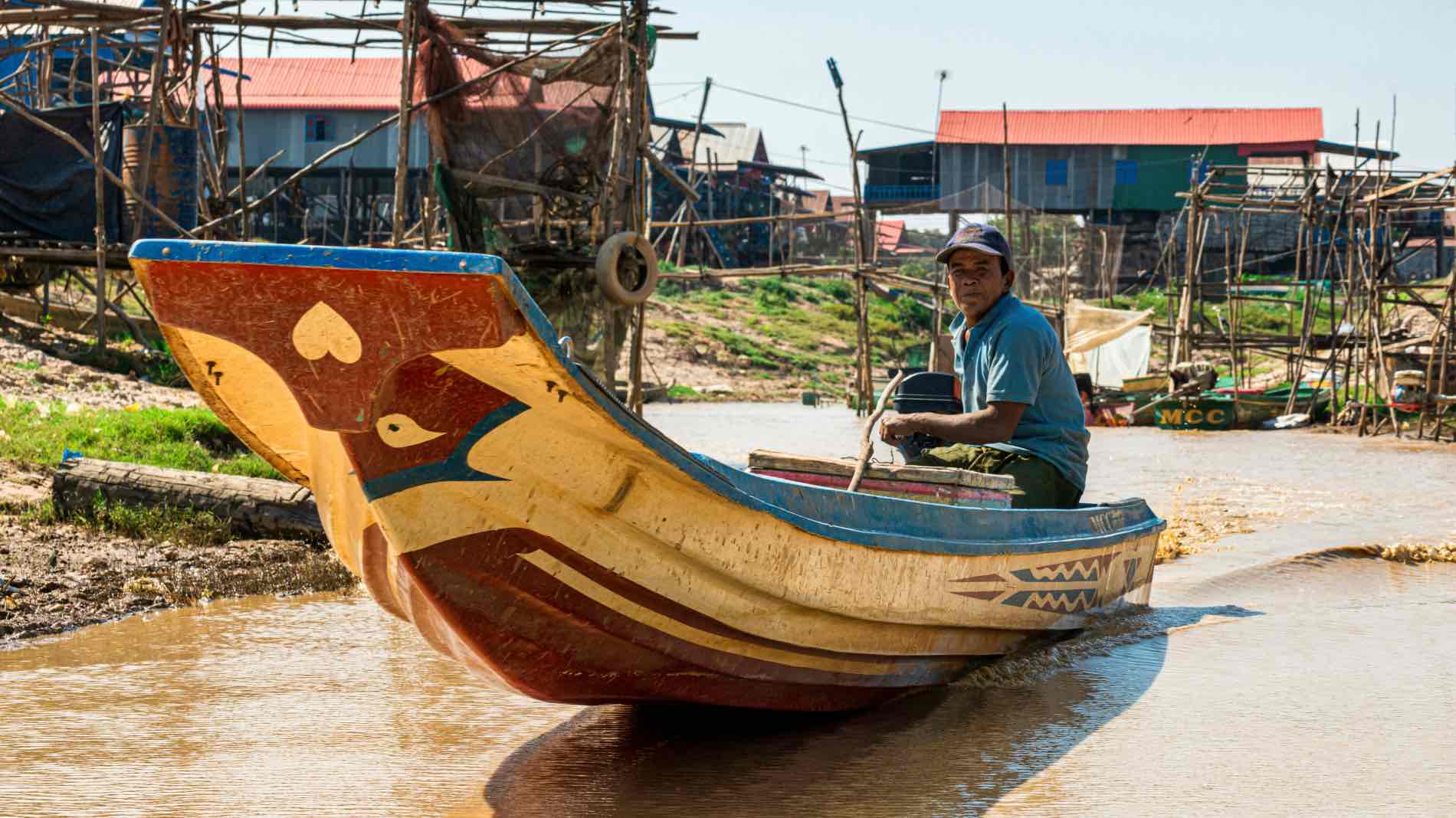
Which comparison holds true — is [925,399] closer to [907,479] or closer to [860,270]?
[907,479]

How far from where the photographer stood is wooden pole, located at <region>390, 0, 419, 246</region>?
11.1 metres

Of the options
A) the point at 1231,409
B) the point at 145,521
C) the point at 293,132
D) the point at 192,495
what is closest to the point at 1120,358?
the point at 1231,409

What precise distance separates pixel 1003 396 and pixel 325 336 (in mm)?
2619

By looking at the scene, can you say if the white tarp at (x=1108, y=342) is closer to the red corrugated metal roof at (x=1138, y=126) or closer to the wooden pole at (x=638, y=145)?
the red corrugated metal roof at (x=1138, y=126)

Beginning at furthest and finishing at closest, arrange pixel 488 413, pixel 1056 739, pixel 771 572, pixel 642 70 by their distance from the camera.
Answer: pixel 642 70
pixel 1056 739
pixel 771 572
pixel 488 413

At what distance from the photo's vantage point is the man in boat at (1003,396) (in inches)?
193

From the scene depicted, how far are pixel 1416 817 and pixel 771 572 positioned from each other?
1.88m

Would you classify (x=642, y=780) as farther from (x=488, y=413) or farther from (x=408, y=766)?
(x=488, y=413)

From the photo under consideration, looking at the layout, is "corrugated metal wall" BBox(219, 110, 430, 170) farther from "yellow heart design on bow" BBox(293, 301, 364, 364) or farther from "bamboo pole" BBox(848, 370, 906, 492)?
"yellow heart design on bow" BBox(293, 301, 364, 364)

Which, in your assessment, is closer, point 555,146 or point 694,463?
point 694,463

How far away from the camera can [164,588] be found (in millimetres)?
6156

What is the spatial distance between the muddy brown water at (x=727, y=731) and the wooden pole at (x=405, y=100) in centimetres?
543

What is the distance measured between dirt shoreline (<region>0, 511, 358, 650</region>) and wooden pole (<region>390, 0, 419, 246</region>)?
440 centimetres

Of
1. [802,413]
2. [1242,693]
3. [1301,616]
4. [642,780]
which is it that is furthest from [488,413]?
[802,413]
